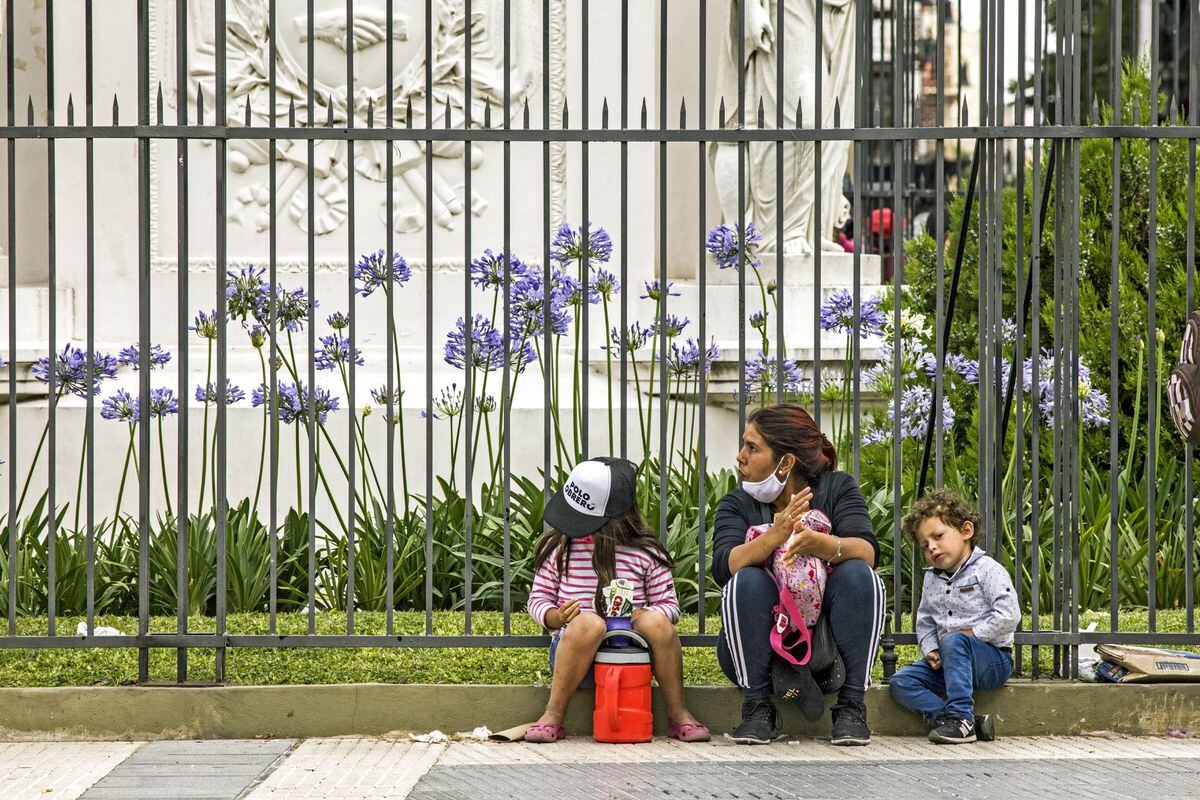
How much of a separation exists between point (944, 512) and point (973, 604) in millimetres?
312

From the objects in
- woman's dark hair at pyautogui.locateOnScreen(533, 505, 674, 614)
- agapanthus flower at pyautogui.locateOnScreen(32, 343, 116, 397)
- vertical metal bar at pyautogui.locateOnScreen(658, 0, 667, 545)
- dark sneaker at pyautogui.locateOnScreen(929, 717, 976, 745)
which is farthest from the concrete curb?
agapanthus flower at pyautogui.locateOnScreen(32, 343, 116, 397)

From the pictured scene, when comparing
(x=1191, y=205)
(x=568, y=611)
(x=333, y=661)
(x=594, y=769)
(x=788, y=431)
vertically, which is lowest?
(x=594, y=769)

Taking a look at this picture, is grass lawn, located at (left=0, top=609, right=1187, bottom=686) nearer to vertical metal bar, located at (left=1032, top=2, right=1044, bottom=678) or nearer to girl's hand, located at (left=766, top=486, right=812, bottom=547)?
vertical metal bar, located at (left=1032, top=2, right=1044, bottom=678)

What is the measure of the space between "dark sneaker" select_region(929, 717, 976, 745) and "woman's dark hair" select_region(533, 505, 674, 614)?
3.29ft

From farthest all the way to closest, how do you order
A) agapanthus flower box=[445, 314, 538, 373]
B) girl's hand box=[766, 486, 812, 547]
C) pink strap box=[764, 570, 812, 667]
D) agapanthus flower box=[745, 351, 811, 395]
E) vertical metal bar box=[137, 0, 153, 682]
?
agapanthus flower box=[445, 314, 538, 373], agapanthus flower box=[745, 351, 811, 395], vertical metal bar box=[137, 0, 153, 682], pink strap box=[764, 570, 812, 667], girl's hand box=[766, 486, 812, 547]

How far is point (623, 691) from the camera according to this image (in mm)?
5219

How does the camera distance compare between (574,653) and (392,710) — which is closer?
(574,653)

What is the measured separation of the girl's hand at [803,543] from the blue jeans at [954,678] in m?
0.56

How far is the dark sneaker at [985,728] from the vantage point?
5316 millimetres

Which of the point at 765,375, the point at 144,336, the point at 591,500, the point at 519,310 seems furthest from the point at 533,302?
the point at 144,336

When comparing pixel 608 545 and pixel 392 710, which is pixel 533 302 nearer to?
pixel 608 545

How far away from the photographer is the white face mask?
17.3 feet

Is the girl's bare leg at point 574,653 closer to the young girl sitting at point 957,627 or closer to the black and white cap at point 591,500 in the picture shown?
the black and white cap at point 591,500

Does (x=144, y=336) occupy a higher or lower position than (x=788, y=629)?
higher
